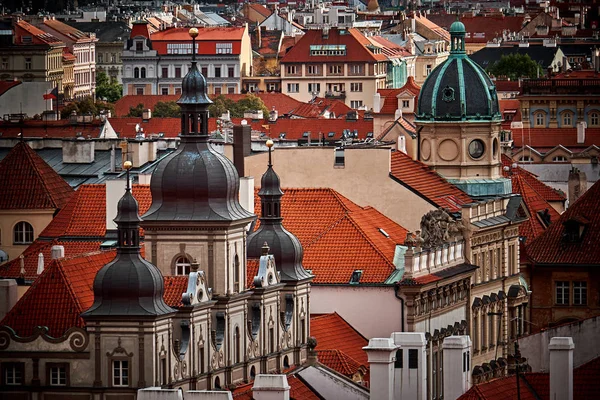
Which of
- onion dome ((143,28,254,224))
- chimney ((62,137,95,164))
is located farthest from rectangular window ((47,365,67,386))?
chimney ((62,137,95,164))

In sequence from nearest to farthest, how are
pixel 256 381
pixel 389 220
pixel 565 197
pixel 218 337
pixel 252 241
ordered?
pixel 256 381, pixel 218 337, pixel 252 241, pixel 389 220, pixel 565 197

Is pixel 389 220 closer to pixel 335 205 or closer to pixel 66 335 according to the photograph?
pixel 335 205

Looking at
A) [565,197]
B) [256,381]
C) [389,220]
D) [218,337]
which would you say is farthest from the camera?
[565,197]

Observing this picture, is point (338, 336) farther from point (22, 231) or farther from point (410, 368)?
point (22, 231)

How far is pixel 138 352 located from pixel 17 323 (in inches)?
189

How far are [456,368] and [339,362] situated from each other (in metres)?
10.8

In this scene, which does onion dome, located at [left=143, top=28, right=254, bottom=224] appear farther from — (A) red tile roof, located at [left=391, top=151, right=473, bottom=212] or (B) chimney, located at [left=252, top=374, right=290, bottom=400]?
(A) red tile roof, located at [left=391, top=151, right=473, bottom=212]

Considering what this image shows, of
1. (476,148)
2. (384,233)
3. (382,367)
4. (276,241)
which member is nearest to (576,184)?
(476,148)

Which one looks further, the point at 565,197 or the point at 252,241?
the point at 565,197

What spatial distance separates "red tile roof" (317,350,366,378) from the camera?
9119 centimetres

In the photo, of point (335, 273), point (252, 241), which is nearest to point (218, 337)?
point (252, 241)

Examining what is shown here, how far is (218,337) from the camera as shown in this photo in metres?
84.1

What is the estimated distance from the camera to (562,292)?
120m

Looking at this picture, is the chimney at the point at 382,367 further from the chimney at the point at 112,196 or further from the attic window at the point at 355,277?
the chimney at the point at 112,196
